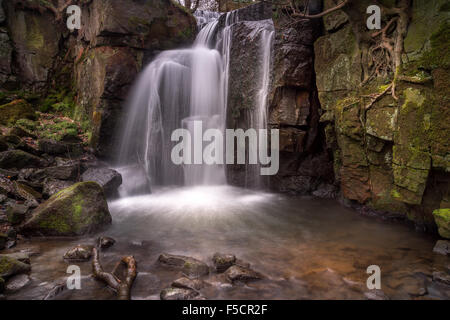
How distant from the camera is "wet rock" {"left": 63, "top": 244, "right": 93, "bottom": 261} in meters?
4.37

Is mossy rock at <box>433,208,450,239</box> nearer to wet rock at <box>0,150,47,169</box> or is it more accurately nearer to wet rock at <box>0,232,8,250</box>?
wet rock at <box>0,232,8,250</box>

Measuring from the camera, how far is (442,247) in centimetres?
460

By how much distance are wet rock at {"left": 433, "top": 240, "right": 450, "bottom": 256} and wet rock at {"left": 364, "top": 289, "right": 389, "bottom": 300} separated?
1.90 m

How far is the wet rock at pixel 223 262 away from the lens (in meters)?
4.21

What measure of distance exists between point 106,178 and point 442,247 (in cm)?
797

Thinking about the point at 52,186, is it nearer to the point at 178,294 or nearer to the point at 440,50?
the point at 178,294

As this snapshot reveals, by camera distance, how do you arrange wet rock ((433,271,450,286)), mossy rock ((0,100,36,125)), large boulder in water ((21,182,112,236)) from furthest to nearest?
1. mossy rock ((0,100,36,125))
2. large boulder in water ((21,182,112,236))
3. wet rock ((433,271,450,286))

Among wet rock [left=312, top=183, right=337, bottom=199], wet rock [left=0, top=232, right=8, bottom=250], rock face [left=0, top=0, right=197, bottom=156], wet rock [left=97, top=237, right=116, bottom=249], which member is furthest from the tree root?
rock face [left=0, top=0, right=197, bottom=156]

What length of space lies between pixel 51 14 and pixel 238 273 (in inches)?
571

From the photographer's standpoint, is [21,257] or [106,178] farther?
[106,178]

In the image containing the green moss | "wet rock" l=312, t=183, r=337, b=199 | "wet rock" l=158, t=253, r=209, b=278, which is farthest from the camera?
"wet rock" l=312, t=183, r=337, b=199

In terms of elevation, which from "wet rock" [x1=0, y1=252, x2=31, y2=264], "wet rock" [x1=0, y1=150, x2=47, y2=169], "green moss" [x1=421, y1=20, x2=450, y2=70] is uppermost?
"green moss" [x1=421, y1=20, x2=450, y2=70]

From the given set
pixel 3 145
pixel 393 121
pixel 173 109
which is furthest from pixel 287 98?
pixel 3 145

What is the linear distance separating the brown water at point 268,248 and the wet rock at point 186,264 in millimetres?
142
